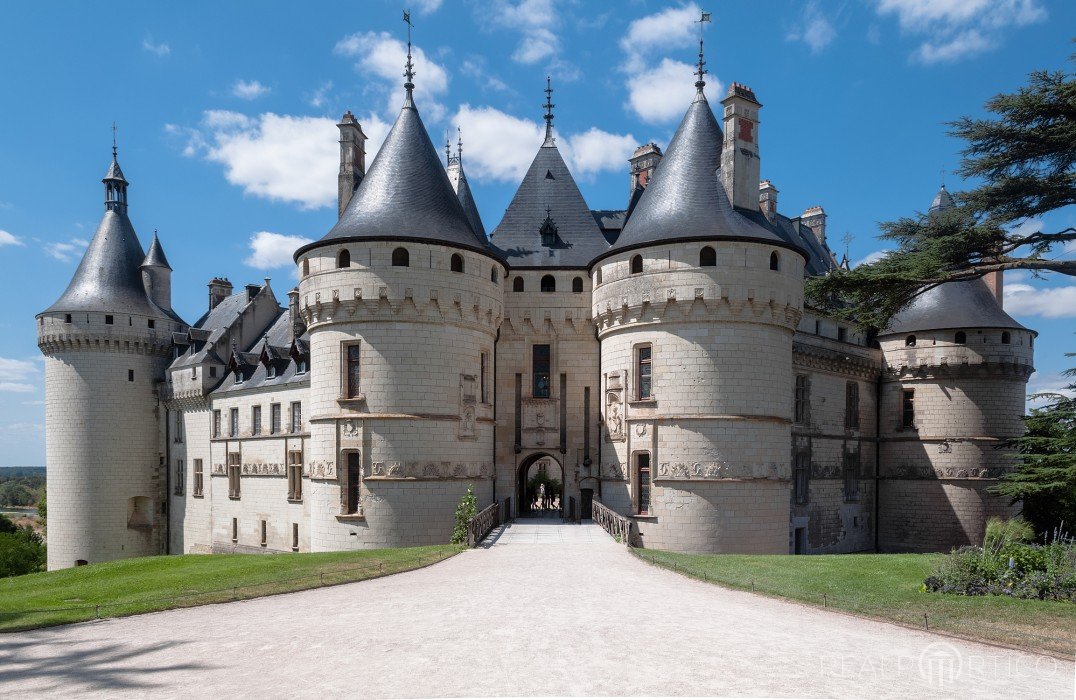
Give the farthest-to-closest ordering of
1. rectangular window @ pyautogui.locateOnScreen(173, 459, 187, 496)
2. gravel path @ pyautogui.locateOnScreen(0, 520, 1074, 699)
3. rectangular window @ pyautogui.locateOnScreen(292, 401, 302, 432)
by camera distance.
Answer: rectangular window @ pyautogui.locateOnScreen(173, 459, 187, 496)
rectangular window @ pyautogui.locateOnScreen(292, 401, 302, 432)
gravel path @ pyautogui.locateOnScreen(0, 520, 1074, 699)

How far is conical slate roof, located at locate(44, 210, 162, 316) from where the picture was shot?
1727 inches

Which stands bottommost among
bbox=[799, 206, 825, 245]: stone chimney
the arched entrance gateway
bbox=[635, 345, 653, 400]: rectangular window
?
the arched entrance gateway

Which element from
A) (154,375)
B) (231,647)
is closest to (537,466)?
(154,375)

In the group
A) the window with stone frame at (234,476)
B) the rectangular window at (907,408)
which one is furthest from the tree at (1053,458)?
the window with stone frame at (234,476)

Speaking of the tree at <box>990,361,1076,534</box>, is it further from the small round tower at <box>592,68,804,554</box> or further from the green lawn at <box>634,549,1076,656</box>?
the small round tower at <box>592,68,804,554</box>

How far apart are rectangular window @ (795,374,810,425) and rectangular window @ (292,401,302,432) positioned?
21778mm

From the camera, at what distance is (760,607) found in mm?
13734

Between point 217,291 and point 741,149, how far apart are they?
1434 inches

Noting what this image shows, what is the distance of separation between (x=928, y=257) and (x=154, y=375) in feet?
133

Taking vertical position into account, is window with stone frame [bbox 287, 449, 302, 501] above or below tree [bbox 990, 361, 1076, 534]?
below

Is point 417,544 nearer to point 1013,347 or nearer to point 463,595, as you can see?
point 463,595

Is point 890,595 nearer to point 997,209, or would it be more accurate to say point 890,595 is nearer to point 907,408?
point 997,209

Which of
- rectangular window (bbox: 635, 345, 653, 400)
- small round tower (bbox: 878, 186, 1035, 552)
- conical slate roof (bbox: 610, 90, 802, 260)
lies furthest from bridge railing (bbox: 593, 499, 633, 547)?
small round tower (bbox: 878, 186, 1035, 552)

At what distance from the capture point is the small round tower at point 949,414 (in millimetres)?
35875
